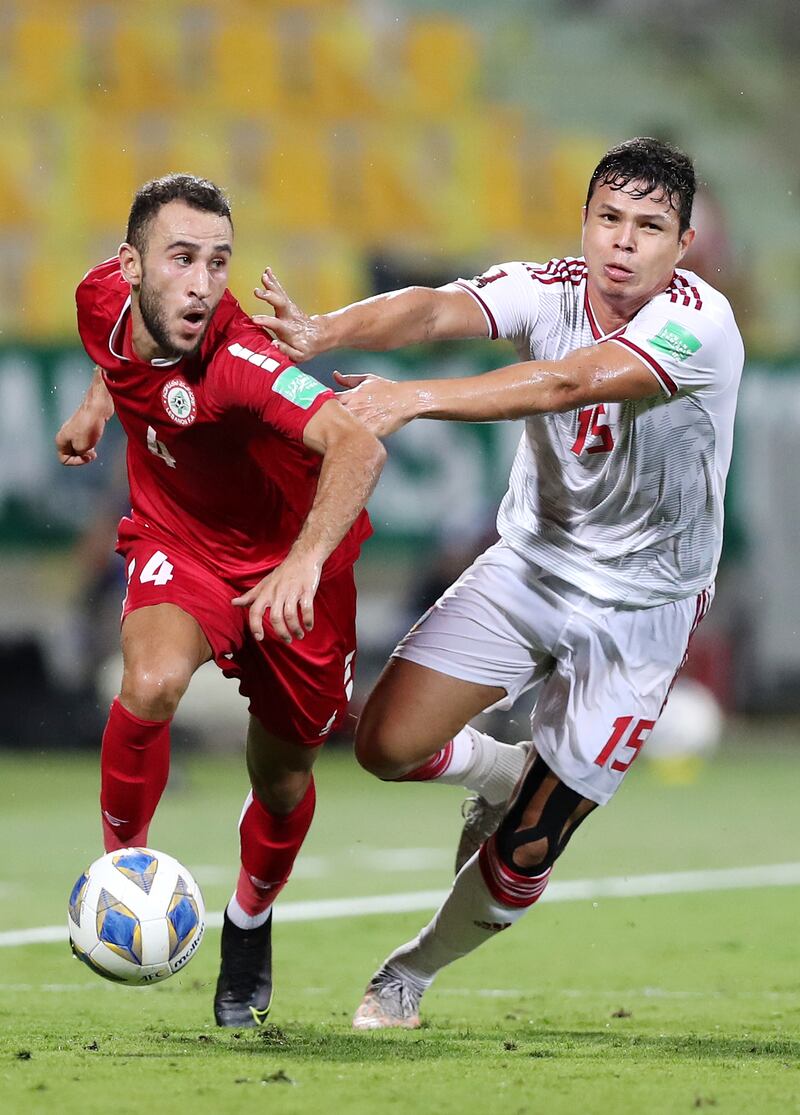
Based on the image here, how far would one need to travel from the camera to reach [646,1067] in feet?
13.5

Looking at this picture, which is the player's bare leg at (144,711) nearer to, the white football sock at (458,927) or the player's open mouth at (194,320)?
the player's open mouth at (194,320)

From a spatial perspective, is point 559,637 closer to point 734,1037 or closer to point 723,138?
point 734,1037

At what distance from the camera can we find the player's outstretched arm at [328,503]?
13.4ft

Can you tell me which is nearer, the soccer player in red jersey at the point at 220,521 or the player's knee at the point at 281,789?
the soccer player in red jersey at the point at 220,521

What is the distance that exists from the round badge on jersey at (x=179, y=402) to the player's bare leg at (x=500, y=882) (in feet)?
4.50

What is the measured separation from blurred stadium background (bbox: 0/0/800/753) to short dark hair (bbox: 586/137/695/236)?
7194 mm

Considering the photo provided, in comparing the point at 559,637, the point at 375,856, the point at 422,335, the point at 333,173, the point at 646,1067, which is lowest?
the point at 375,856

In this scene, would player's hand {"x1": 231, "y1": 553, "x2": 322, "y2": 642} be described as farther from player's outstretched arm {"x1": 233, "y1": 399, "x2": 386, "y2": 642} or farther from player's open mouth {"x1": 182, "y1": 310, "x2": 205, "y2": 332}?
player's open mouth {"x1": 182, "y1": 310, "x2": 205, "y2": 332}

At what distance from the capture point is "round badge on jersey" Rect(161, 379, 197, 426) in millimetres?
4578

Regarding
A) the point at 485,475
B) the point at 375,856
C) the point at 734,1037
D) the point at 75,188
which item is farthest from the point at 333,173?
the point at 734,1037

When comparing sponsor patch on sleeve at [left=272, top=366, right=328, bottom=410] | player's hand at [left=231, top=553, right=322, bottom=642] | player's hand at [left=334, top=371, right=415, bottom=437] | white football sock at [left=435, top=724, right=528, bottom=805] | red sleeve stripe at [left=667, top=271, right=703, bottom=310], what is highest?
red sleeve stripe at [left=667, top=271, right=703, bottom=310]

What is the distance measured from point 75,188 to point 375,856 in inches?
343

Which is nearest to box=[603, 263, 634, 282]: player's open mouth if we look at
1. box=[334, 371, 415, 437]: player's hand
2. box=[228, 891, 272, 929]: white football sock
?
box=[334, 371, 415, 437]: player's hand

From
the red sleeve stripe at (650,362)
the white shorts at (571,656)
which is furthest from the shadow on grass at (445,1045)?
the red sleeve stripe at (650,362)
